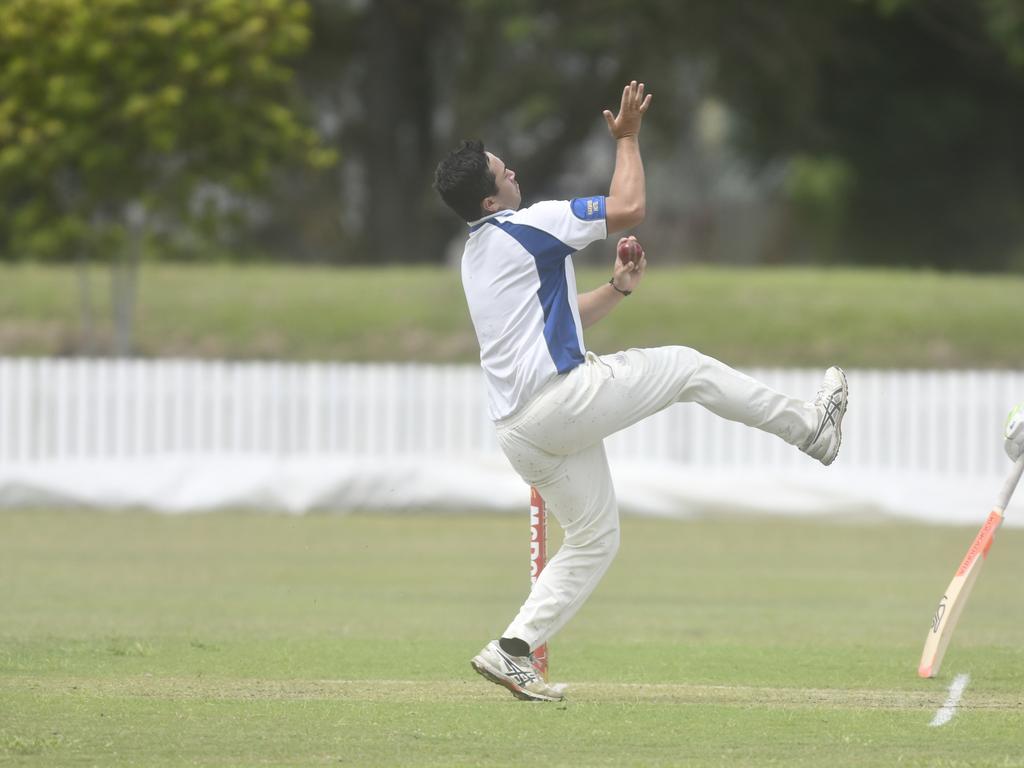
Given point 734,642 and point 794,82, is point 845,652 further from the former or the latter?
point 794,82

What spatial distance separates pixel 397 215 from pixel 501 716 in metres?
24.1

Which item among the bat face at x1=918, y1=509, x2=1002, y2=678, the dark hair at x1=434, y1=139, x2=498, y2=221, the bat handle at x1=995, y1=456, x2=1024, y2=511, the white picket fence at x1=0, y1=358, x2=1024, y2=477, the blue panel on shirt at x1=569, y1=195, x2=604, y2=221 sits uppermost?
the dark hair at x1=434, y1=139, x2=498, y2=221

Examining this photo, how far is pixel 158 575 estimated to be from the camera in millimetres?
11852

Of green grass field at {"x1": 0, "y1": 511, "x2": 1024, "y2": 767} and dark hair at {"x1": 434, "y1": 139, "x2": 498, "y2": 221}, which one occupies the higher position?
dark hair at {"x1": 434, "y1": 139, "x2": 498, "y2": 221}

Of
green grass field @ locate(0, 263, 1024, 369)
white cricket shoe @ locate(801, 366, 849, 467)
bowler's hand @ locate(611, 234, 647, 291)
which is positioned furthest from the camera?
green grass field @ locate(0, 263, 1024, 369)

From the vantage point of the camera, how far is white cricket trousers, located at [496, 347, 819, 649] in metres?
6.37

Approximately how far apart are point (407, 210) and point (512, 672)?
24.0 metres

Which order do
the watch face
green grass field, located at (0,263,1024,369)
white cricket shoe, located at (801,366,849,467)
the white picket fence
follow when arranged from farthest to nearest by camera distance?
green grass field, located at (0,263,1024,369), the white picket fence, the watch face, white cricket shoe, located at (801,366,849,467)

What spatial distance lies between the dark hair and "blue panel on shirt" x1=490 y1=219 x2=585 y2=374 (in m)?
0.13

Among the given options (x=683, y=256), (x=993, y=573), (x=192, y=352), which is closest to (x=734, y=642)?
(x=993, y=573)

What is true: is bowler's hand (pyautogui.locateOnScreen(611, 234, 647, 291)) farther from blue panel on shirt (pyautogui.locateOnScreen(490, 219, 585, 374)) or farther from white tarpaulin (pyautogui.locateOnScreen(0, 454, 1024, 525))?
white tarpaulin (pyautogui.locateOnScreen(0, 454, 1024, 525))

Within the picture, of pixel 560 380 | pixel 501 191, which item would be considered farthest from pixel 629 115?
pixel 560 380

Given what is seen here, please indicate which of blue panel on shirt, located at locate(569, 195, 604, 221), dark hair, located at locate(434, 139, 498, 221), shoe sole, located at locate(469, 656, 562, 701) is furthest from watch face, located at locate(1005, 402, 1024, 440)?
dark hair, located at locate(434, 139, 498, 221)

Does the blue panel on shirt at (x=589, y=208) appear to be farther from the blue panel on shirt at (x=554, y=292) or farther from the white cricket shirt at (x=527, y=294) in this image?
the blue panel on shirt at (x=554, y=292)
